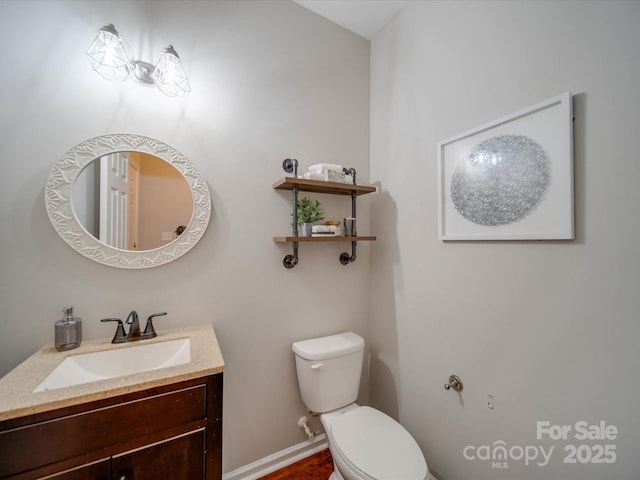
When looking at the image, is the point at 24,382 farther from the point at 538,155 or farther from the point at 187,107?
the point at 538,155

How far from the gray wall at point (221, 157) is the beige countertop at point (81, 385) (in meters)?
0.12

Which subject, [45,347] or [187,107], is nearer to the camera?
[45,347]

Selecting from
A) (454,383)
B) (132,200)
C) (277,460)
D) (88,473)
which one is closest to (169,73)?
(132,200)

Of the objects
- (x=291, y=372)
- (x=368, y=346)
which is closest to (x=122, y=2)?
(x=291, y=372)

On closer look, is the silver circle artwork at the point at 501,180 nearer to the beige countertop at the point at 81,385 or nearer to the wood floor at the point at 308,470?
the beige countertop at the point at 81,385

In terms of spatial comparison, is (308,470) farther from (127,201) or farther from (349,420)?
(127,201)

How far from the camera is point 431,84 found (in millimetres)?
1418

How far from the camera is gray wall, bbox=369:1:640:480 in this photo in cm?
82

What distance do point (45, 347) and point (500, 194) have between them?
1.96m

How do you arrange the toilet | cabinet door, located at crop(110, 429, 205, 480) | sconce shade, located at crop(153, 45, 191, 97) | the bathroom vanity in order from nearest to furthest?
the bathroom vanity → cabinet door, located at crop(110, 429, 205, 480) → the toilet → sconce shade, located at crop(153, 45, 191, 97)

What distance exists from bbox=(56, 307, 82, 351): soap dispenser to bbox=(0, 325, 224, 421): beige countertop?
3 cm

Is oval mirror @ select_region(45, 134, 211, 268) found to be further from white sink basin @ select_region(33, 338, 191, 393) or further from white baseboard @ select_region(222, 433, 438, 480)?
white baseboard @ select_region(222, 433, 438, 480)

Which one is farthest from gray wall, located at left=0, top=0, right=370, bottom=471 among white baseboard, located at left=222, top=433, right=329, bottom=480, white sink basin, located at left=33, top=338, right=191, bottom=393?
white sink basin, located at left=33, top=338, right=191, bottom=393

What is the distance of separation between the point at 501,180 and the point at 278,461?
6.19 ft
